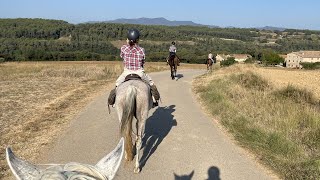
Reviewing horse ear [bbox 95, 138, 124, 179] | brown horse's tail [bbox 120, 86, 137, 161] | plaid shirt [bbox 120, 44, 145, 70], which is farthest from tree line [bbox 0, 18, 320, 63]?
horse ear [bbox 95, 138, 124, 179]

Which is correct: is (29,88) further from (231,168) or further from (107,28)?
(107,28)

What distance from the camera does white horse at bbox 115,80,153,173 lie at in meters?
7.16

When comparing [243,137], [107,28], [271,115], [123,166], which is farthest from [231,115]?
[107,28]

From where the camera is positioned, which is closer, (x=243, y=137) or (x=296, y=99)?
(x=243, y=137)

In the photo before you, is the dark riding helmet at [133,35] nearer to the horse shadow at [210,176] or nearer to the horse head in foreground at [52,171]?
the horse shadow at [210,176]

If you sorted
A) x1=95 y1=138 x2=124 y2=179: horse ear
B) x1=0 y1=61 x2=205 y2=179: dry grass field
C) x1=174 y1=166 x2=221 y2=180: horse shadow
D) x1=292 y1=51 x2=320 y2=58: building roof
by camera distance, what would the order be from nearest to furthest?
1. x1=95 y1=138 x2=124 y2=179: horse ear
2. x1=174 y1=166 x2=221 y2=180: horse shadow
3. x1=0 y1=61 x2=205 y2=179: dry grass field
4. x1=292 y1=51 x2=320 y2=58: building roof

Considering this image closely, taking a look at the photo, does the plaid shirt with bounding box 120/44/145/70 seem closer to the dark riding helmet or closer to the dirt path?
the dark riding helmet

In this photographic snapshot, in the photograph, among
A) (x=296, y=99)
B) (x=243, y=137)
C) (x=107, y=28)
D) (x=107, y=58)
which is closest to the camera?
(x=243, y=137)

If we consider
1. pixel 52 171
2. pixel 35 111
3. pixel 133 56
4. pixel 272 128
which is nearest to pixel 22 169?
pixel 52 171

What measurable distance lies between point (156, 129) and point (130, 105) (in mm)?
3888

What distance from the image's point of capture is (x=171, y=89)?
19.7 metres

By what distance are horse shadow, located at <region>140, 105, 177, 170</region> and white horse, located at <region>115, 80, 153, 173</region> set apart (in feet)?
2.45

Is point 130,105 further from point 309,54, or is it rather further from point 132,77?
point 309,54

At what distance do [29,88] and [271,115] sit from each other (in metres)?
12.1
